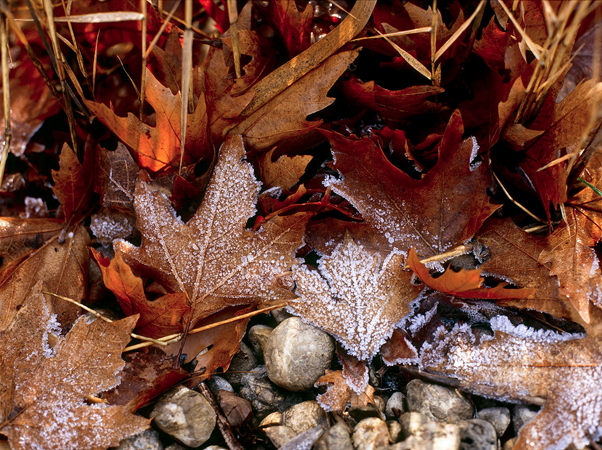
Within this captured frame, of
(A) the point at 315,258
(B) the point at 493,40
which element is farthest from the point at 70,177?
(B) the point at 493,40

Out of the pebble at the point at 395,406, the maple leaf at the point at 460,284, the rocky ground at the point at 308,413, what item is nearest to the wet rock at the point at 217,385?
the rocky ground at the point at 308,413

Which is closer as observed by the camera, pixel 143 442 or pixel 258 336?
pixel 143 442

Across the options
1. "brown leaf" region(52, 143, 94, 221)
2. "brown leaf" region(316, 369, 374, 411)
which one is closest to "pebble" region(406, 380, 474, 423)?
"brown leaf" region(316, 369, 374, 411)

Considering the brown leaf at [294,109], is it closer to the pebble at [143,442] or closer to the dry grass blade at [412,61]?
the dry grass blade at [412,61]

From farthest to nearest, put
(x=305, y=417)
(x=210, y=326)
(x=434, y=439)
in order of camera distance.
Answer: (x=210, y=326) < (x=305, y=417) < (x=434, y=439)

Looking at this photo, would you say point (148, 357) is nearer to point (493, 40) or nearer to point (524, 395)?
point (524, 395)

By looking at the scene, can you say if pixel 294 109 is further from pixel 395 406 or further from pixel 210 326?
pixel 395 406

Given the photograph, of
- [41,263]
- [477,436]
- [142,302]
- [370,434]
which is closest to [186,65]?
[142,302]
